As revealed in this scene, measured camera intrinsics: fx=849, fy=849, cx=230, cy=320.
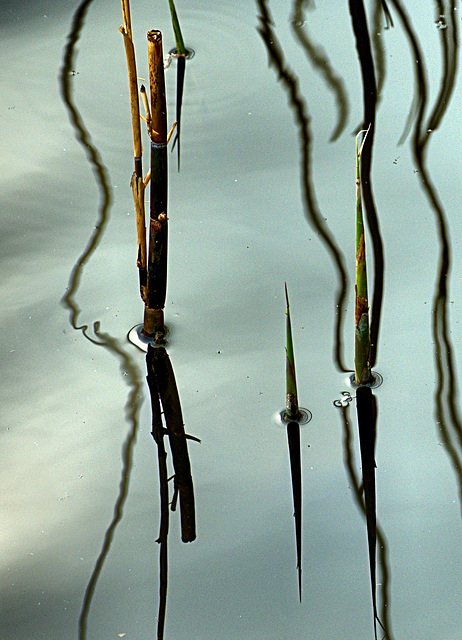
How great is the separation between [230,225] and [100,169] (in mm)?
228

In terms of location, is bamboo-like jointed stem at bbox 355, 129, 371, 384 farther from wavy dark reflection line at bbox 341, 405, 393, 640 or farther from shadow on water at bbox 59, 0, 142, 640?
shadow on water at bbox 59, 0, 142, 640

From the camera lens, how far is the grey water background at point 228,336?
2.73 feet

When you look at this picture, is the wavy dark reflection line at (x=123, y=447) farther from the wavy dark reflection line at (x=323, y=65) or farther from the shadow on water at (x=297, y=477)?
the wavy dark reflection line at (x=323, y=65)

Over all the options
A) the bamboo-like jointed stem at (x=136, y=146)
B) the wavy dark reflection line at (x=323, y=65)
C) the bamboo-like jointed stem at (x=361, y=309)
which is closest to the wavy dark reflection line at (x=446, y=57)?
the wavy dark reflection line at (x=323, y=65)

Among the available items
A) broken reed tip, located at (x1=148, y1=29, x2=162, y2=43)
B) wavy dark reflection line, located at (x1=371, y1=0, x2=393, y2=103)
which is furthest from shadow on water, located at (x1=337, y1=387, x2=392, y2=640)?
wavy dark reflection line, located at (x1=371, y1=0, x2=393, y2=103)

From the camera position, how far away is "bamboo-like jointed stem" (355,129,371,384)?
32.4 inches

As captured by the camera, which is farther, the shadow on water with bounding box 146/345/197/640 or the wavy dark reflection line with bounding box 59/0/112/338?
the wavy dark reflection line with bounding box 59/0/112/338

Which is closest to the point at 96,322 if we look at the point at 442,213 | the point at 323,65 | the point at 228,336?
the point at 228,336

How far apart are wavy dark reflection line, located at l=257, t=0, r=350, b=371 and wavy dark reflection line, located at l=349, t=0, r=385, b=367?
41 mm

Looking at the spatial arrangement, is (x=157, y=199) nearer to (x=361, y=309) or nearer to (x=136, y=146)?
(x=136, y=146)

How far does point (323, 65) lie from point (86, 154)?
0.44 metres

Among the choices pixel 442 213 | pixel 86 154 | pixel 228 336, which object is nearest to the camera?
pixel 228 336

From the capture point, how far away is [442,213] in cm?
118

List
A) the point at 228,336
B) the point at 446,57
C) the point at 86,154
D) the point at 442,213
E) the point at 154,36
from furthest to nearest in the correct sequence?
the point at 446,57
the point at 86,154
the point at 442,213
the point at 228,336
the point at 154,36
